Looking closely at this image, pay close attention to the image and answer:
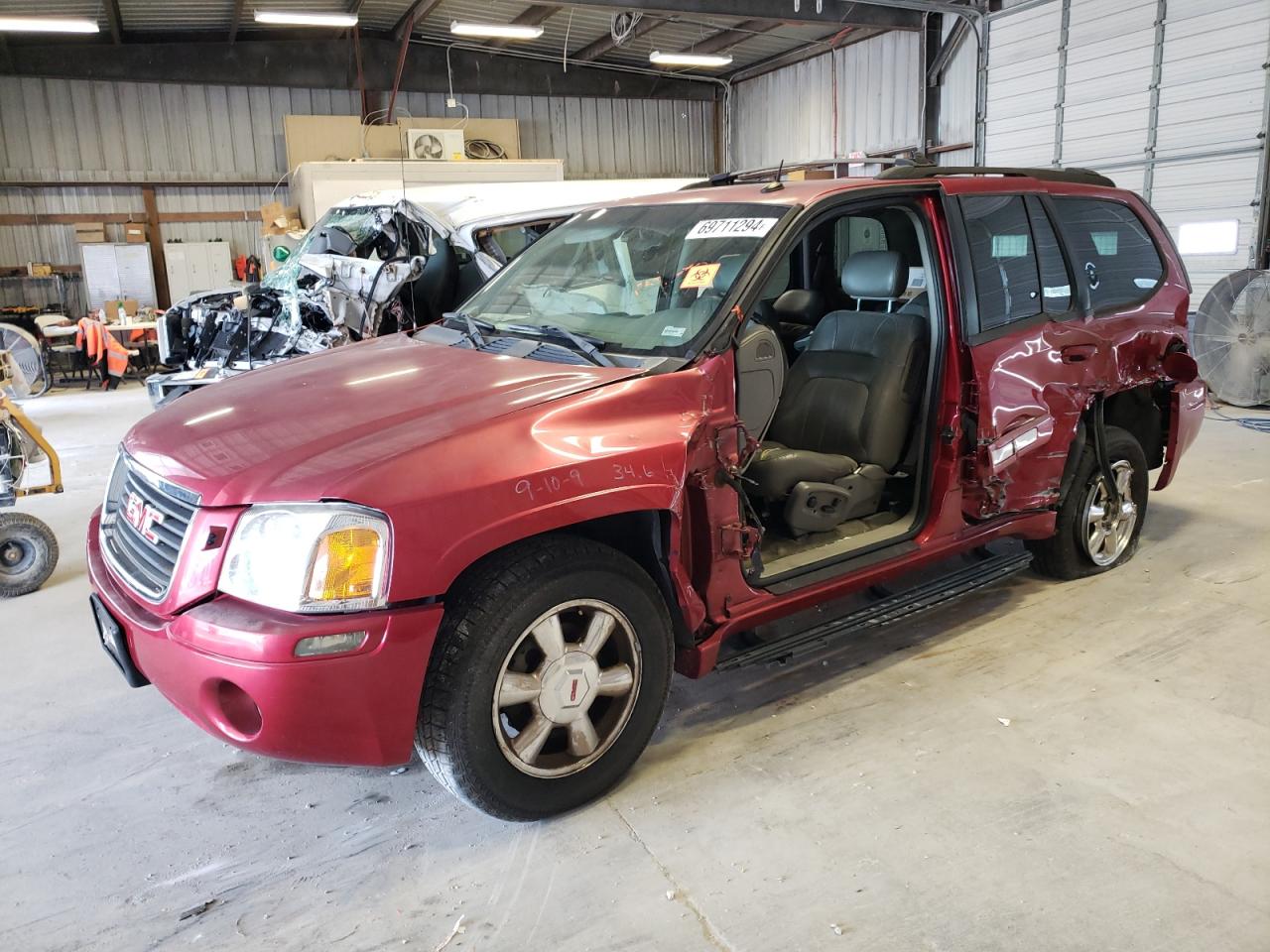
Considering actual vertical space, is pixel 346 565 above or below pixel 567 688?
above

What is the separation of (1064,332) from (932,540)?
1.00 m

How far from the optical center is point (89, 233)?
1401 cm

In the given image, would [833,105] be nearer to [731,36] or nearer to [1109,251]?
[731,36]

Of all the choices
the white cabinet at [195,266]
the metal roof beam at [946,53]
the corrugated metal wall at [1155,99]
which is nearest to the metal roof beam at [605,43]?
the metal roof beam at [946,53]

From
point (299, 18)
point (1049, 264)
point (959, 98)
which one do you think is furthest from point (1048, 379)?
point (299, 18)

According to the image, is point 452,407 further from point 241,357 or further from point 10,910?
point 241,357

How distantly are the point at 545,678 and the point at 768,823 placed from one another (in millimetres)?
693

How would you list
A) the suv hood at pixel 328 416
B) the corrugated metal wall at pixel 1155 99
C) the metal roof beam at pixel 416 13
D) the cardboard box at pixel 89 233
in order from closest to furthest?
the suv hood at pixel 328 416 → the corrugated metal wall at pixel 1155 99 → the metal roof beam at pixel 416 13 → the cardboard box at pixel 89 233

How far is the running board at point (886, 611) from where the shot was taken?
9.26 ft

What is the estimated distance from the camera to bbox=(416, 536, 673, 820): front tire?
2160 millimetres

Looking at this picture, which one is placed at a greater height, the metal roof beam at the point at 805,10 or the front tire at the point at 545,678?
the metal roof beam at the point at 805,10

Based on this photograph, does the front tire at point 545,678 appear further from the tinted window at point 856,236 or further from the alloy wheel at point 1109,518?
the alloy wheel at point 1109,518

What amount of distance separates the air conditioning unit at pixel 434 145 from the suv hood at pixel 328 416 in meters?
12.5

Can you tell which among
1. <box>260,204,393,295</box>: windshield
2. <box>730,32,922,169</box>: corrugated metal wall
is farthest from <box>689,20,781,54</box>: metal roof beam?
<box>260,204,393,295</box>: windshield
